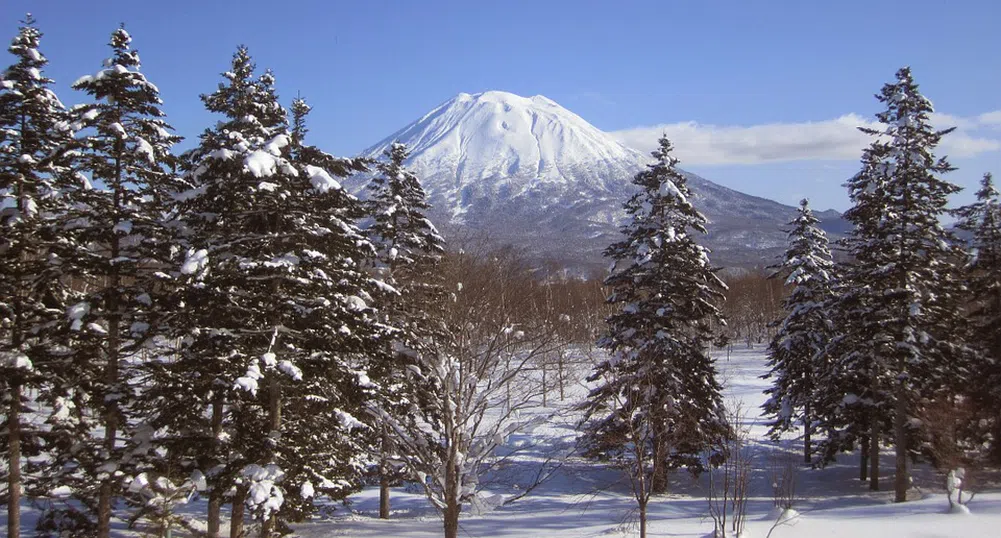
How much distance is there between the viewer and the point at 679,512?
22422 mm

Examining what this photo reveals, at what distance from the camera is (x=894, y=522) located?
61.6ft

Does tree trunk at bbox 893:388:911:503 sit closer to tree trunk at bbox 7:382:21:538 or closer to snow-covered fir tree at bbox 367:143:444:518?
snow-covered fir tree at bbox 367:143:444:518

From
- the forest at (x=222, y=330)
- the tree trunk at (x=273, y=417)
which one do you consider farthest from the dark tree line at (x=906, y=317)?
the tree trunk at (x=273, y=417)

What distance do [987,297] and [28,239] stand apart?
30032mm

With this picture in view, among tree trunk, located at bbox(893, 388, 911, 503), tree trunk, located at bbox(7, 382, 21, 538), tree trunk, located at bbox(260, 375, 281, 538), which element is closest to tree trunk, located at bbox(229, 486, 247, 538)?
tree trunk, located at bbox(260, 375, 281, 538)

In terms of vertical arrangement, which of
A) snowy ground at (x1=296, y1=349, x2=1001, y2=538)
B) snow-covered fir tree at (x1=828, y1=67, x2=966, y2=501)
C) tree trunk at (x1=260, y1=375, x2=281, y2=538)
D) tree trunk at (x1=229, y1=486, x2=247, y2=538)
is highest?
snow-covered fir tree at (x1=828, y1=67, x2=966, y2=501)

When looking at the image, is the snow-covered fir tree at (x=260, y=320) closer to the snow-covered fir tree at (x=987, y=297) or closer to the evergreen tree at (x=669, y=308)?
the evergreen tree at (x=669, y=308)

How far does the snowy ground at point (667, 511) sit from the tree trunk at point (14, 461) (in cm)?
515

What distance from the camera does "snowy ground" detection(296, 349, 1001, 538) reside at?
18.1 m

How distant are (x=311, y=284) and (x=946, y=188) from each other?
20083mm

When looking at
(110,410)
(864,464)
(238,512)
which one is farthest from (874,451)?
(110,410)

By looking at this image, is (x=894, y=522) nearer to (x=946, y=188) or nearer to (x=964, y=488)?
(x=964, y=488)

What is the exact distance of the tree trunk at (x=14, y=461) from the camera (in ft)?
45.8

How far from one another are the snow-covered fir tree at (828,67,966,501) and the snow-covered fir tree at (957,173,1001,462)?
1.20m
